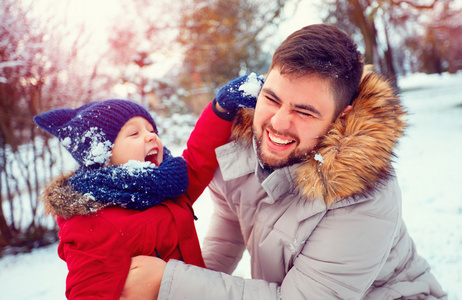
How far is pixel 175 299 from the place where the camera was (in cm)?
129

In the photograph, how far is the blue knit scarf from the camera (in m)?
1.44

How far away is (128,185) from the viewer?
1.47m

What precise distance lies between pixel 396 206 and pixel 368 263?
30cm

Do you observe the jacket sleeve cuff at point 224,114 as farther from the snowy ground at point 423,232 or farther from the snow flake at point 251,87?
the snowy ground at point 423,232

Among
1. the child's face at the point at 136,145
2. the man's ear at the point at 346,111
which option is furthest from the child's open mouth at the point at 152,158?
the man's ear at the point at 346,111

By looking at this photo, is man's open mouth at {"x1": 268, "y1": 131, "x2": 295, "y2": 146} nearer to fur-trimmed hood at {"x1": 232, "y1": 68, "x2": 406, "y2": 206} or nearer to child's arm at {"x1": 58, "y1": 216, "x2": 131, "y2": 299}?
fur-trimmed hood at {"x1": 232, "y1": 68, "x2": 406, "y2": 206}

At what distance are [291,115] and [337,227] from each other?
579mm

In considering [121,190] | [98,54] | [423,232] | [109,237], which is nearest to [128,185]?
[121,190]

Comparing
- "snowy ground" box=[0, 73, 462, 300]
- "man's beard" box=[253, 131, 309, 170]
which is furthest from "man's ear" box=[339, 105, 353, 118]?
"snowy ground" box=[0, 73, 462, 300]

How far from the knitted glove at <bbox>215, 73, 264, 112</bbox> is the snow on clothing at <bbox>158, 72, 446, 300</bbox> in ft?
1.14

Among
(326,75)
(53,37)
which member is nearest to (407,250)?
(326,75)

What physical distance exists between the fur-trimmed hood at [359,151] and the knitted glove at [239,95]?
0.48 metres

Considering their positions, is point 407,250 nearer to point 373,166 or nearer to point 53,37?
point 373,166

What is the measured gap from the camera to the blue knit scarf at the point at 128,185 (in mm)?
1437
